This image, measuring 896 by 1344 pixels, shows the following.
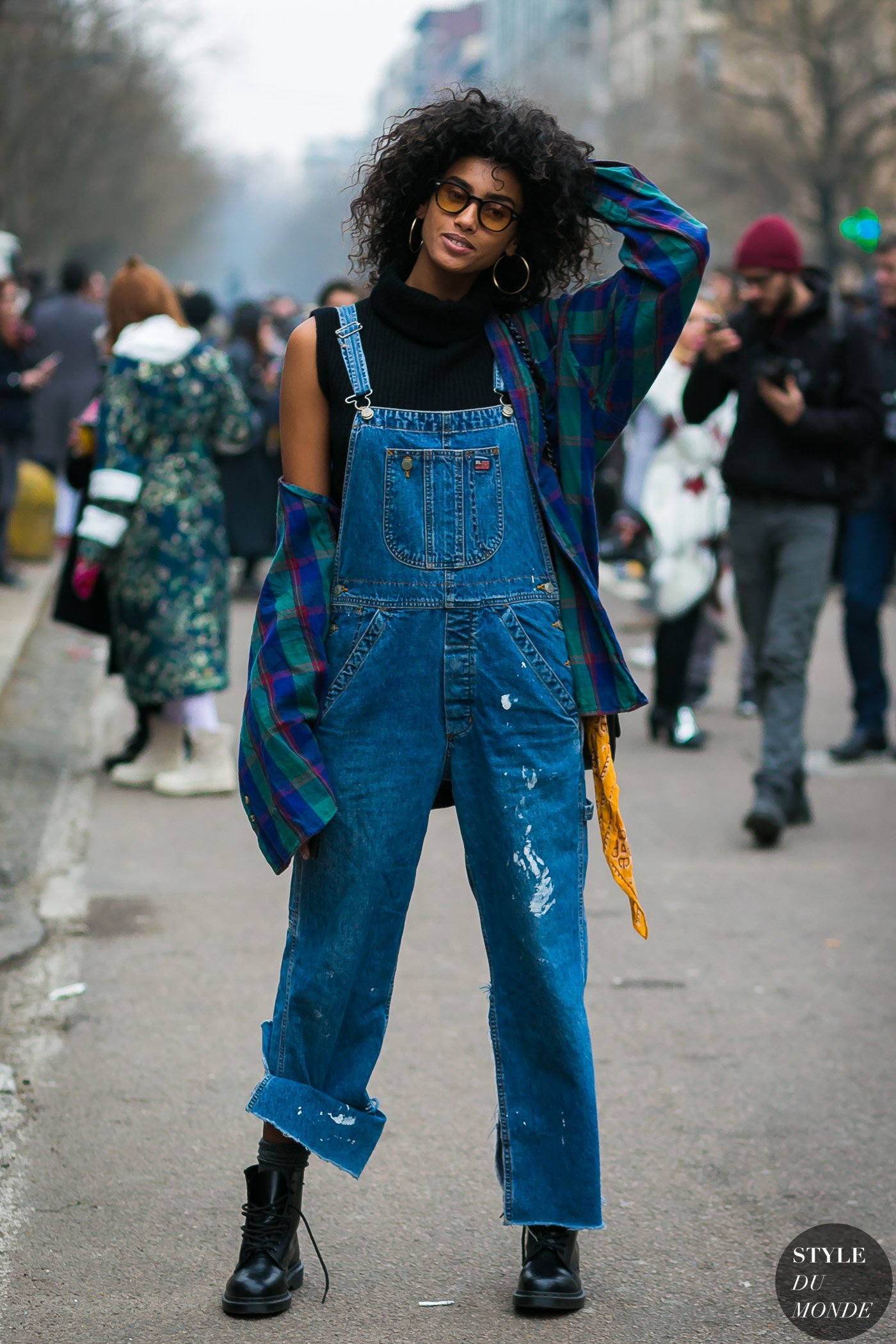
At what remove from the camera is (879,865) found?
6598 mm

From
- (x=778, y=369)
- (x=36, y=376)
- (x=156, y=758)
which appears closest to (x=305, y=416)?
(x=778, y=369)

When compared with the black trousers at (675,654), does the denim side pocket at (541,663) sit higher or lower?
lower

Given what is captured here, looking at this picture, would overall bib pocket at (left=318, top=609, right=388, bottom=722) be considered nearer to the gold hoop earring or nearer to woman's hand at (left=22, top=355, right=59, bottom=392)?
the gold hoop earring

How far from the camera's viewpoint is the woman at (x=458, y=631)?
10.3 feet

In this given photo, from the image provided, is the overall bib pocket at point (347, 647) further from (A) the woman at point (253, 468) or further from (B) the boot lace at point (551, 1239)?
(A) the woman at point (253, 468)

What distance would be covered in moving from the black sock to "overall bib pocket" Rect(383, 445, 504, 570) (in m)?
0.99

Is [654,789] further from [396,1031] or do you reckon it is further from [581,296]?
[581,296]

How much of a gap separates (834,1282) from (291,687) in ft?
4.66

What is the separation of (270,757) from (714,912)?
10.2ft

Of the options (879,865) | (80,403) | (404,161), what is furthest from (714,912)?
(80,403)

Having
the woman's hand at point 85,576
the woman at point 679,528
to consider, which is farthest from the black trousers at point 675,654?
the woman's hand at point 85,576

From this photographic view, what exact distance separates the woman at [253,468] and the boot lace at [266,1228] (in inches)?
316

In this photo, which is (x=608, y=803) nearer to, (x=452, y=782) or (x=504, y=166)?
(x=452, y=782)

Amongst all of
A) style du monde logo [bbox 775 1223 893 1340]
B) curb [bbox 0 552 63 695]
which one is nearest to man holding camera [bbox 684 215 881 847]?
style du monde logo [bbox 775 1223 893 1340]
